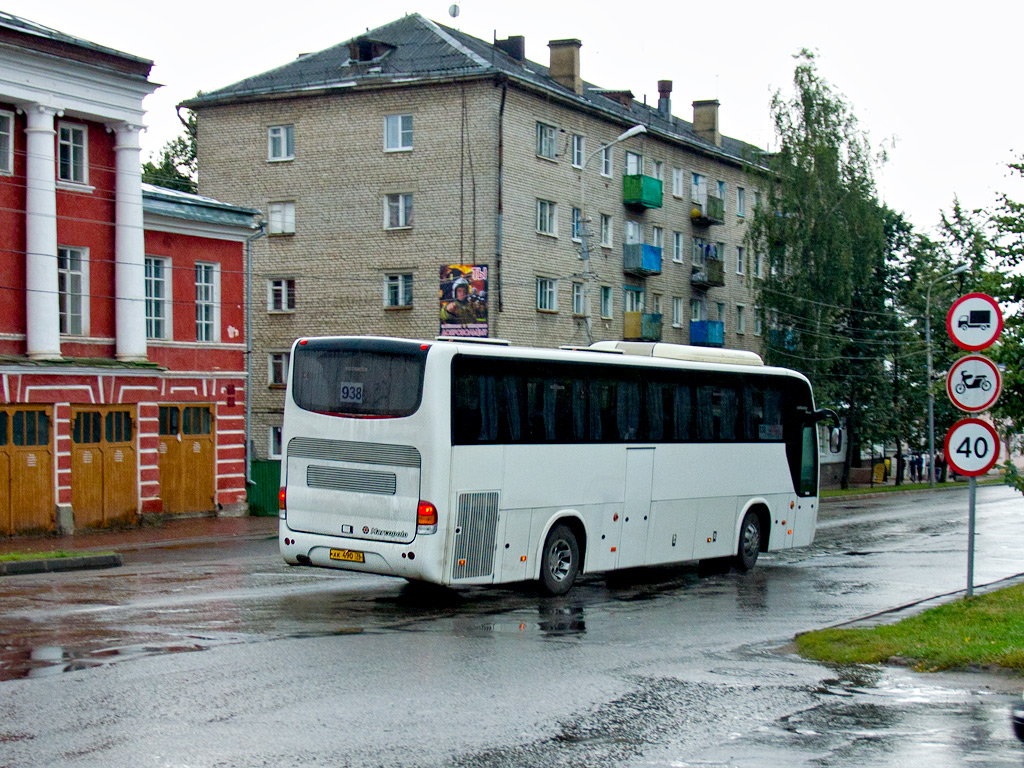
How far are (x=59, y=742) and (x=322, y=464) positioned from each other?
7.57 m

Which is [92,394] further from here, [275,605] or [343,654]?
[343,654]

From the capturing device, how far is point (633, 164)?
5434 centimetres

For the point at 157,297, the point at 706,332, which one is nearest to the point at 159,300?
the point at 157,297

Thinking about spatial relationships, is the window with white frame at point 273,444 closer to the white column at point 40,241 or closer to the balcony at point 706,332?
the balcony at point 706,332

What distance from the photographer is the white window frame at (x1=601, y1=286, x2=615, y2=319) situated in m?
52.4

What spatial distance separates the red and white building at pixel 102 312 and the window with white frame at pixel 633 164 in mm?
23861

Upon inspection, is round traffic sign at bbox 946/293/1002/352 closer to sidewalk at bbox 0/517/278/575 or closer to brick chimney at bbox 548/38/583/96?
sidewalk at bbox 0/517/278/575

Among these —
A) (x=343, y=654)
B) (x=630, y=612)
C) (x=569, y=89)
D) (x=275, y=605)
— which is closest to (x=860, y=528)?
(x=630, y=612)

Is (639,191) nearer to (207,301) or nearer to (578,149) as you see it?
(578,149)

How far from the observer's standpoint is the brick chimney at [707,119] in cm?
6431

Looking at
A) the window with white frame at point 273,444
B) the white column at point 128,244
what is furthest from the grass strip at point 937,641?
the window with white frame at point 273,444

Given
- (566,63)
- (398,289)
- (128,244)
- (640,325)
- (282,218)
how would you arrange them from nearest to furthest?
1. (128,244)
2. (398,289)
3. (282,218)
4. (566,63)
5. (640,325)

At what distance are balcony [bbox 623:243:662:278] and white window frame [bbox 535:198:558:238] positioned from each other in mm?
5847

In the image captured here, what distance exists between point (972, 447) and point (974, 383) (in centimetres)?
69
